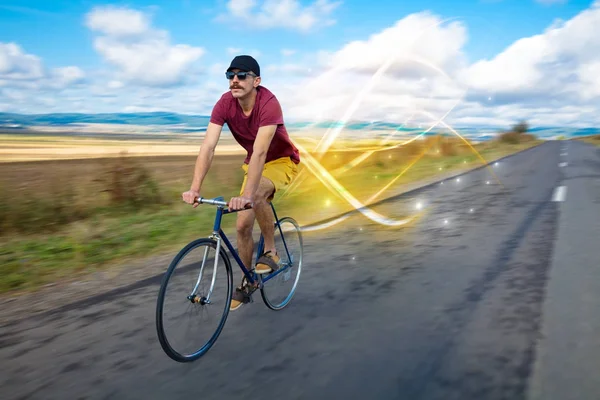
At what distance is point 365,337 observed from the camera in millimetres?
3959

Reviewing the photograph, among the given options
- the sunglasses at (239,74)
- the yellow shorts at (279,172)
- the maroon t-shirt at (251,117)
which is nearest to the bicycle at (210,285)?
the yellow shorts at (279,172)

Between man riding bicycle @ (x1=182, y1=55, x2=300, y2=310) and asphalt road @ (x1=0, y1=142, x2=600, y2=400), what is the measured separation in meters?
0.73

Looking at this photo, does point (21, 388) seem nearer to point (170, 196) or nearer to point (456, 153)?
point (170, 196)

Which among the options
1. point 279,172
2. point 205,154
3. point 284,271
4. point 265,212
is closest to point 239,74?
point 205,154

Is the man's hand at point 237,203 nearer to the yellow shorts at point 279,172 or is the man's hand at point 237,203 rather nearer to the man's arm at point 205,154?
the man's arm at point 205,154

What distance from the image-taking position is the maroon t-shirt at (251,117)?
4.05 m

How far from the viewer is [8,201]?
9422mm

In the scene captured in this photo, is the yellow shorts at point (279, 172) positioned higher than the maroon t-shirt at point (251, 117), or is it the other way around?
the maroon t-shirt at point (251, 117)

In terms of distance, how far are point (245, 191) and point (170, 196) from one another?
359 inches

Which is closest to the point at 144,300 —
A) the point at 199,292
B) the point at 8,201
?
the point at 199,292

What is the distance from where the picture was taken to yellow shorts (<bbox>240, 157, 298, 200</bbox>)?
175 inches

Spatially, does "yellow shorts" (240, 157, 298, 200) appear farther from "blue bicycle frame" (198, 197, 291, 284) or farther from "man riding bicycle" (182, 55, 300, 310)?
"blue bicycle frame" (198, 197, 291, 284)

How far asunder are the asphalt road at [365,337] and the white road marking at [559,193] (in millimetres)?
4505

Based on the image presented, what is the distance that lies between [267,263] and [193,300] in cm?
102
